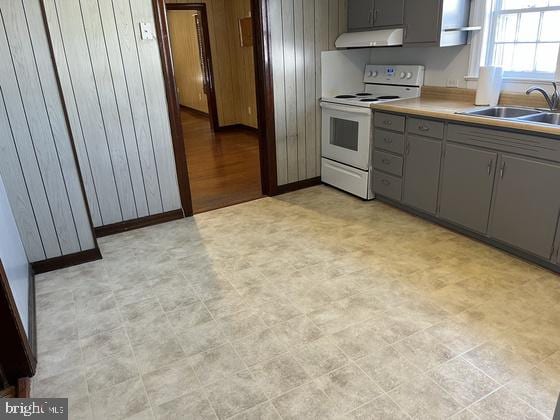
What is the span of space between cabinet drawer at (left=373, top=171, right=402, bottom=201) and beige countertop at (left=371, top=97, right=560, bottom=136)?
22.7 inches

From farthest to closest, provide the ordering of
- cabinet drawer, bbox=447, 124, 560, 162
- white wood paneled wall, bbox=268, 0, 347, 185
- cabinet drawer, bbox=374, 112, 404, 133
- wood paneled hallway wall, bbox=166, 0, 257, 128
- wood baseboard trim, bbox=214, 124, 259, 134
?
wood baseboard trim, bbox=214, 124, 259, 134 < wood paneled hallway wall, bbox=166, 0, 257, 128 < white wood paneled wall, bbox=268, 0, 347, 185 < cabinet drawer, bbox=374, 112, 404, 133 < cabinet drawer, bbox=447, 124, 560, 162

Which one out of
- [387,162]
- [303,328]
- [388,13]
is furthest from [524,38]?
[303,328]

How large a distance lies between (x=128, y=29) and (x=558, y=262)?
3.30 meters

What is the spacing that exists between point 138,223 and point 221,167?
1.85m

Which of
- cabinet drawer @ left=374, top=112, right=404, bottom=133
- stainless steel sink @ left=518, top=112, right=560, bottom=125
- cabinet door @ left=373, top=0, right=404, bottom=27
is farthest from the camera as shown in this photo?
cabinet door @ left=373, top=0, right=404, bottom=27

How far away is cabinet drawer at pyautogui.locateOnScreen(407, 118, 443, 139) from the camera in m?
3.05

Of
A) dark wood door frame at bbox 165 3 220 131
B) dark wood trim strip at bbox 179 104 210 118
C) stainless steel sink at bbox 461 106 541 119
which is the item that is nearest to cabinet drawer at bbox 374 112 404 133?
stainless steel sink at bbox 461 106 541 119

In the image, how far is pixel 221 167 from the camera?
5203 mm

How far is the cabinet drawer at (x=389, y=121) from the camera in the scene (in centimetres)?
337

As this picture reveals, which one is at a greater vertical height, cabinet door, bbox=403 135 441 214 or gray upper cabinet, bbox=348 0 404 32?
gray upper cabinet, bbox=348 0 404 32

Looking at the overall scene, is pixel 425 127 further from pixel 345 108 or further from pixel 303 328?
pixel 303 328

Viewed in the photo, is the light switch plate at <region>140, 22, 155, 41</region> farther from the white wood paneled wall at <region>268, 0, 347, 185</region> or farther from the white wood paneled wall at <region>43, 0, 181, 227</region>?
the white wood paneled wall at <region>268, 0, 347, 185</region>

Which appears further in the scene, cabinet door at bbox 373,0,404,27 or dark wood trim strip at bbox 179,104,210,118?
dark wood trim strip at bbox 179,104,210,118

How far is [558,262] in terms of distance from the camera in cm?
251
